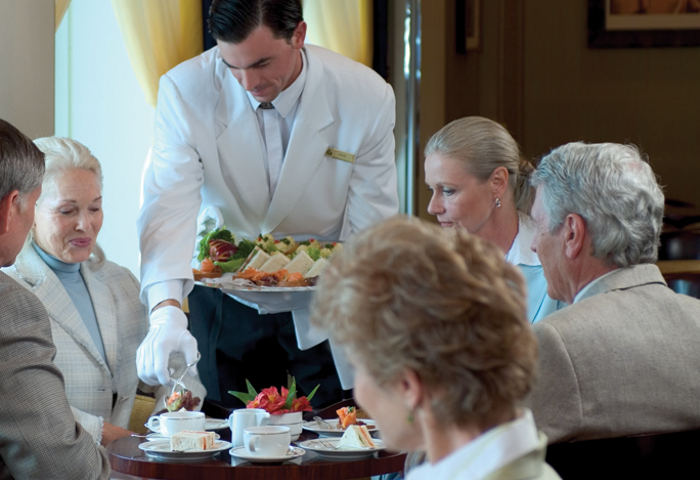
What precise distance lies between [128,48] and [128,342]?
1982 mm

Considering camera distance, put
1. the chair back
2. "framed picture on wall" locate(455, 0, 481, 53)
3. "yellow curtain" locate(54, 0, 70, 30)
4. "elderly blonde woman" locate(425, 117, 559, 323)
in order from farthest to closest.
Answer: "framed picture on wall" locate(455, 0, 481, 53) < "yellow curtain" locate(54, 0, 70, 30) < "elderly blonde woman" locate(425, 117, 559, 323) < the chair back

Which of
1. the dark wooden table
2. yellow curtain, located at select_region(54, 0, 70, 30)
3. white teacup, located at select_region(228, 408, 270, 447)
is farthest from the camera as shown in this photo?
yellow curtain, located at select_region(54, 0, 70, 30)

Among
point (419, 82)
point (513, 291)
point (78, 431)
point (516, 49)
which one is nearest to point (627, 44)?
point (516, 49)

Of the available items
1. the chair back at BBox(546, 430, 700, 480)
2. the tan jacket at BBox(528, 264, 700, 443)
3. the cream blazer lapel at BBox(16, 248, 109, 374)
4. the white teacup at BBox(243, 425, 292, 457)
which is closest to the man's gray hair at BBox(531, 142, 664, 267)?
the tan jacket at BBox(528, 264, 700, 443)

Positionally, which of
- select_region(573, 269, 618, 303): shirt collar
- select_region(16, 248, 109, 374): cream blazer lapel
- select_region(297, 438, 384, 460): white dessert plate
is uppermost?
select_region(573, 269, 618, 303): shirt collar

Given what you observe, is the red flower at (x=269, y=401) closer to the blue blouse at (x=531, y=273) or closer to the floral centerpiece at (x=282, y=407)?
the floral centerpiece at (x=282, y=407)

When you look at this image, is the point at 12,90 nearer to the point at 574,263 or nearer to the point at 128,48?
the point at 128,48

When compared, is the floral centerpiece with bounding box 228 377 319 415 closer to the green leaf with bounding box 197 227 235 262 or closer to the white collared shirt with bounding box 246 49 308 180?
the green leaf with bounding box 197 227 235 262

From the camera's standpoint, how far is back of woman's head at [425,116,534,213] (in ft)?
8.92

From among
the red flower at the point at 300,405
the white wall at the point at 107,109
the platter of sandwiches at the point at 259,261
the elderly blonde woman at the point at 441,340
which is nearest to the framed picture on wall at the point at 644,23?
the white wall at the point at 107,109

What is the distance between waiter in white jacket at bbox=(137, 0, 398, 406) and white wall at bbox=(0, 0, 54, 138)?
0.49 metres

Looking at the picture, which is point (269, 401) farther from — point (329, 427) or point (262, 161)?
point (262, 161)

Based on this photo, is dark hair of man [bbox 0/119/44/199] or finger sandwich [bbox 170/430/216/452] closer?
dark hair of man [bbox 0/119/44/199]

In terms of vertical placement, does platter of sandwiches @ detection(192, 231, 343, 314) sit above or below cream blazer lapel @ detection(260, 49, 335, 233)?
below
